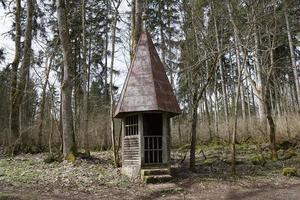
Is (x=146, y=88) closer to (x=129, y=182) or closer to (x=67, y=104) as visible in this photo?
(x=129, y=182)

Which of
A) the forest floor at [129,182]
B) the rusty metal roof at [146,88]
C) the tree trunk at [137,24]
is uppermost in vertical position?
the tree trunk at [137,24]

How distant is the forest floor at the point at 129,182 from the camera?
8.45m

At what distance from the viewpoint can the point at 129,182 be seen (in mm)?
9938

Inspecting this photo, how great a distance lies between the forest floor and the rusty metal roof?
7.18 feet

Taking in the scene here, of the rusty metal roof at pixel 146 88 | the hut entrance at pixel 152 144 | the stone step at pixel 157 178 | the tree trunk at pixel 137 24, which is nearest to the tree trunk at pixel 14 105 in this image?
the tree trunk at pixel 137 24

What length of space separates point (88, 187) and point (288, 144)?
1167 centimetres

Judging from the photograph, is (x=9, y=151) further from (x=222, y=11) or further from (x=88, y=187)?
(x=222, y=11)

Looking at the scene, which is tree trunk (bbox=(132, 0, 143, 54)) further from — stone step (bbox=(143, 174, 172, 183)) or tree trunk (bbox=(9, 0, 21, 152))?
tree trunk (bbox=(9, 0, 21, 152))

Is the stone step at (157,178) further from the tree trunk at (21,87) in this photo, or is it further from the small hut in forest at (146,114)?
the tree trunk at (21,87)

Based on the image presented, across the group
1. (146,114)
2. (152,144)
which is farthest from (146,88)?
(152,144)

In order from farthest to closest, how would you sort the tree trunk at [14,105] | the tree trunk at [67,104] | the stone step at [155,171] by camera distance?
the tree trunk at [14,105], the tree trunk at [67,104], the stone step at [155,171]

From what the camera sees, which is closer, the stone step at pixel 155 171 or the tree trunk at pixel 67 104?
the stone step at pixel 155 171

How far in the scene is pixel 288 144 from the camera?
1698 cm

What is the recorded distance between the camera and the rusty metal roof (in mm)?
10585
